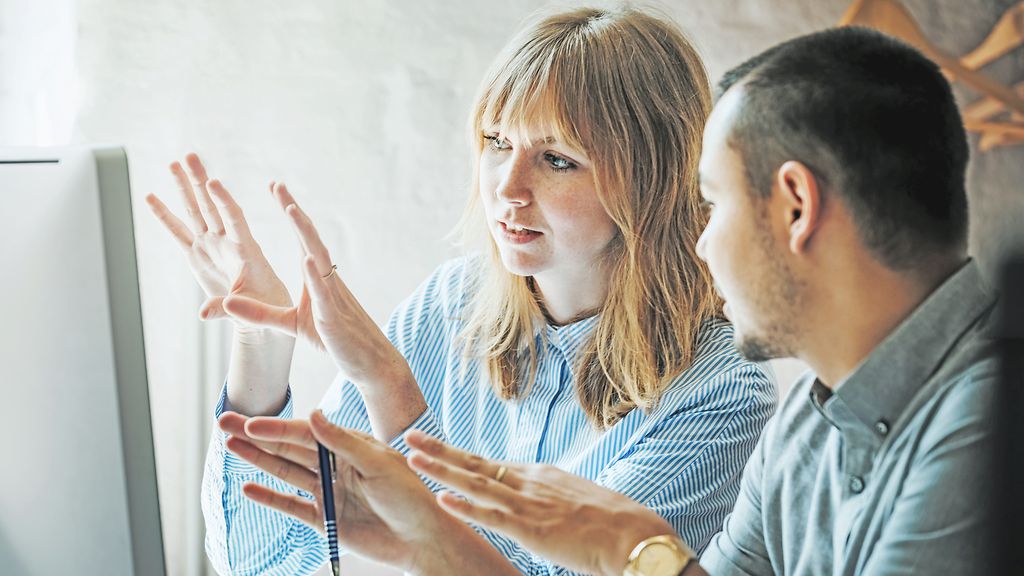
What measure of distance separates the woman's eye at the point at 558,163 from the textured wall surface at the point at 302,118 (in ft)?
0.69

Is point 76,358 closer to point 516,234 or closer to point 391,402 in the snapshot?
point 391,402

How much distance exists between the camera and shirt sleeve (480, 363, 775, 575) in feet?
4.28

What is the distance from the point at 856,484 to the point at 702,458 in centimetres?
30

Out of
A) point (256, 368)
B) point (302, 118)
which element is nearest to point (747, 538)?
point (256, 368)

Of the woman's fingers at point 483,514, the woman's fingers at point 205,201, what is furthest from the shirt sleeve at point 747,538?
the woman's fingers at point 205,201

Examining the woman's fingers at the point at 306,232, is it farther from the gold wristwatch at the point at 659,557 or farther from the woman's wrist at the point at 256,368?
the gold wristwatch at the point at 659,557

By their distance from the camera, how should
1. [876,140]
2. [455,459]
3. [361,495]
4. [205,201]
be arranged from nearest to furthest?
1. [876,140]
2. [455,459]
3. [361,495]
4. [205,201]

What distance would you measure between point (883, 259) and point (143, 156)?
1370 millimetres

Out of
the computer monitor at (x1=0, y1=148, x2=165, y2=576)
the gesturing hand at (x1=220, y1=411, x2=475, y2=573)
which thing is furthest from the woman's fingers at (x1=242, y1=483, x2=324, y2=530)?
the computer monitor at (x1=0, y1=148, x2=165, y2=576)

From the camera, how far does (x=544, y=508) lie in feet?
3.49

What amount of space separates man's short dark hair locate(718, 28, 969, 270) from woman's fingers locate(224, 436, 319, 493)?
565 mm

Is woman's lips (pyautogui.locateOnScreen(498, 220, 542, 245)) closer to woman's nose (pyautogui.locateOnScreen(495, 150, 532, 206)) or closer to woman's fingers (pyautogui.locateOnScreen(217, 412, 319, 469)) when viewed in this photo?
woman's nose (pyautogui.locateOnScreen(495, 150, 532, 206))

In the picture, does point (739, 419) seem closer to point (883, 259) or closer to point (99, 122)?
point (883, 259)

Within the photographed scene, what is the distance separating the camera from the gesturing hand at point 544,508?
1022 mm
